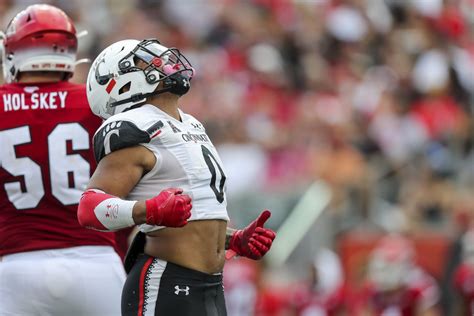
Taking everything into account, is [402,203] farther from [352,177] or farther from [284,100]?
[284,100]

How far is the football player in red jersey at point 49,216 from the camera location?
573 centimetres

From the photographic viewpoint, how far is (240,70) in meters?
14.4

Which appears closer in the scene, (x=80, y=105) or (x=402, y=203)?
(x=80, y=105)

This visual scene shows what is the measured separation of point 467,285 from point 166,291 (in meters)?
5.07

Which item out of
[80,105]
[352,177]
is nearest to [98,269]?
[80,105]

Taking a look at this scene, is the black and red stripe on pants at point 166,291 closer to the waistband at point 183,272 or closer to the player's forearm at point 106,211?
the waistband at point 183,272

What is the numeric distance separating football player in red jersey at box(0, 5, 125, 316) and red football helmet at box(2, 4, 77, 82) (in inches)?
7.4

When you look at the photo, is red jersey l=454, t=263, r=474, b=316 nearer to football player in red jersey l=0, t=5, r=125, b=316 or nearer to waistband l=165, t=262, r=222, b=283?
football player in red jersey l=0, t=5, r=125, b=316

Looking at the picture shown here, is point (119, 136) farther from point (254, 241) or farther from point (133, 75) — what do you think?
point (254, 241)

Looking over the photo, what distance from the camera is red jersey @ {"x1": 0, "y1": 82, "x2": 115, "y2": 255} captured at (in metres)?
5.77

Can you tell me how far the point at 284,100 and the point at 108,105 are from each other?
331 inches

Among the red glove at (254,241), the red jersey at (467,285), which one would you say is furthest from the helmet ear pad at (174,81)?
the red jersey at (467,285)

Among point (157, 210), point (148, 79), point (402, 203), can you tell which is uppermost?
point (148, 79)

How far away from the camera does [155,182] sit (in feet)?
16.3
